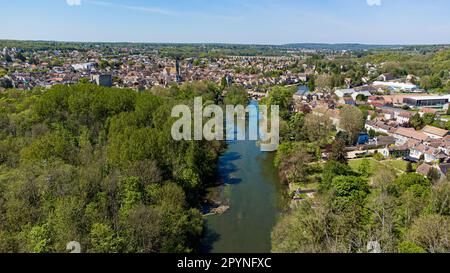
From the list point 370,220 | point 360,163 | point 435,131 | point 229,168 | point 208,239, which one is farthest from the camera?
point 435,131

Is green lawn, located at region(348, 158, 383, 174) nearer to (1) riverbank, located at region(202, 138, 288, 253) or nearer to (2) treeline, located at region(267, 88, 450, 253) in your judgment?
(2) treeline, located at region(267, 88, 450, 253)

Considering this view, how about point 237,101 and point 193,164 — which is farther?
point 237,101

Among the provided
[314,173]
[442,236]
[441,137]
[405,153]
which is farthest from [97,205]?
[441,137]

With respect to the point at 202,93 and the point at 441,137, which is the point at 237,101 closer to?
the point at 202,93

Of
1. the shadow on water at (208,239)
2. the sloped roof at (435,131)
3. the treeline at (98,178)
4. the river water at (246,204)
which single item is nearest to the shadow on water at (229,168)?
the river water at (246,204)

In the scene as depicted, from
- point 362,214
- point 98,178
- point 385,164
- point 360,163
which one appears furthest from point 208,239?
point 385,164

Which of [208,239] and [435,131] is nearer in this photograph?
[208,239]

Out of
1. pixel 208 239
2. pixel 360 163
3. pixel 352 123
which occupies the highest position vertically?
pixel 352 123

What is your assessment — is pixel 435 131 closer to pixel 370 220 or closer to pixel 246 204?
pixel 370 220
